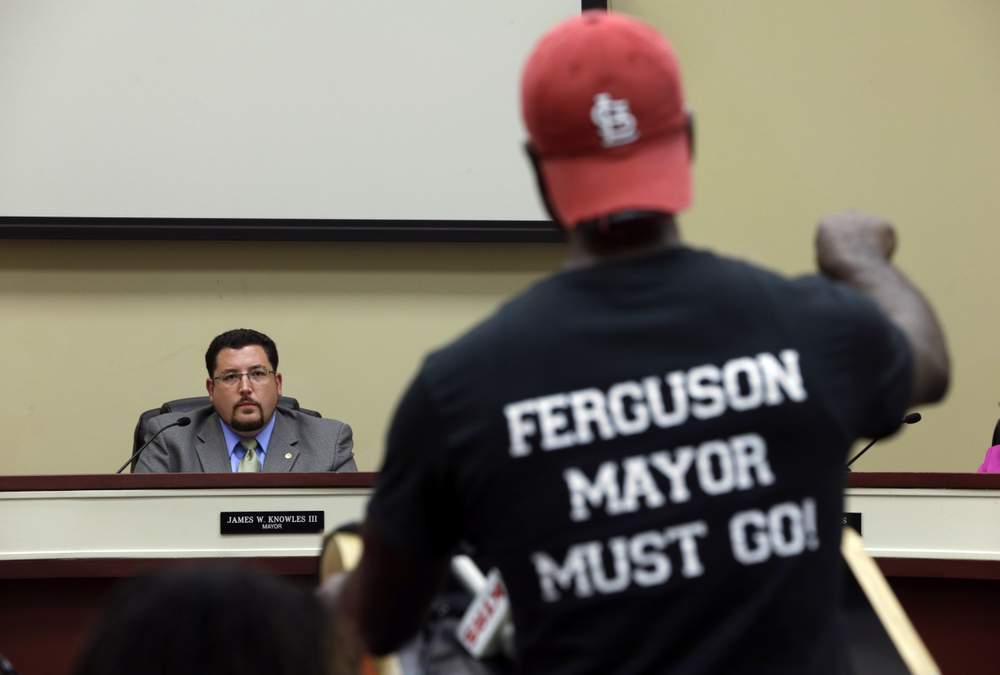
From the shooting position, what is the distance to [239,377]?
4.33 meters

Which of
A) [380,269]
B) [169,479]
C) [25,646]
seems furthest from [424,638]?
[380,269]

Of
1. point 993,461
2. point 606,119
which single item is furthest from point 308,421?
point 606,119

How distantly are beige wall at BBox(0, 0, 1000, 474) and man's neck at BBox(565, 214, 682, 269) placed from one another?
167 inches

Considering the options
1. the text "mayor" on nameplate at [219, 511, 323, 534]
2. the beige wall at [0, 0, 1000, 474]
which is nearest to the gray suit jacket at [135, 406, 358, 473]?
the text "mayor" on nameplate at [219, 511, 323, 534]

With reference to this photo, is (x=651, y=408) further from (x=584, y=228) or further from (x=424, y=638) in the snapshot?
(x=424, y=638)

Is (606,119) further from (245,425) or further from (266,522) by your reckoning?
(245,425)

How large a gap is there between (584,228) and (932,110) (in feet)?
15.7

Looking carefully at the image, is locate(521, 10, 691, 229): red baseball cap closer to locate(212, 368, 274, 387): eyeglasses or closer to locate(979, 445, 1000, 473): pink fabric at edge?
locate(979, 445, 1000, 473): pink fabric at edge

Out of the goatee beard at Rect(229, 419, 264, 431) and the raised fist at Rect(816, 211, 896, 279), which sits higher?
the raised fist at Rect(816, 211, 896, 279)

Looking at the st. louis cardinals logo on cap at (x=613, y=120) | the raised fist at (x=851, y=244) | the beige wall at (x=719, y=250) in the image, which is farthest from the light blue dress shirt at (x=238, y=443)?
the st. louis cardinals logo on cap at (x=613, y=120)

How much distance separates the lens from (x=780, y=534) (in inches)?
41.3

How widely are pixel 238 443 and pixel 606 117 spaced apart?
3402mm

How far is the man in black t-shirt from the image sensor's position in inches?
40.6

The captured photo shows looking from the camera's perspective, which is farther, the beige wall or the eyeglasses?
the beige wall
